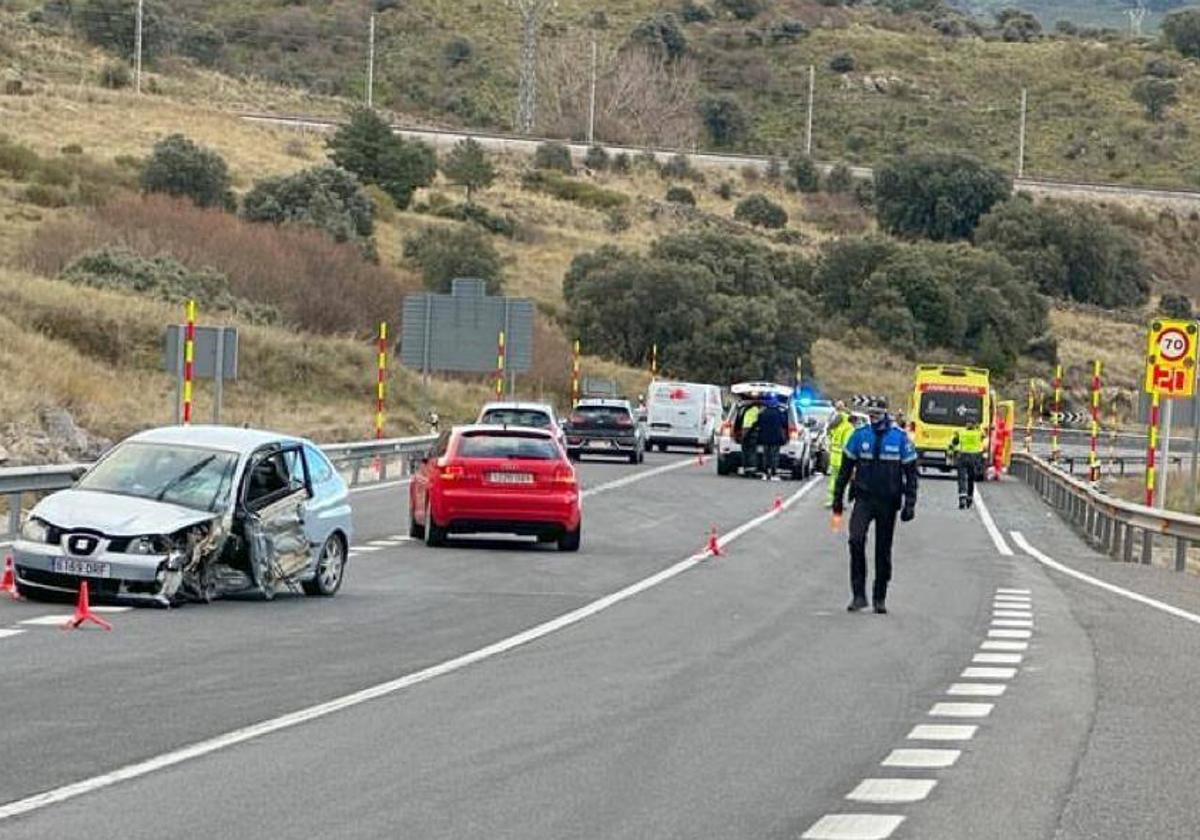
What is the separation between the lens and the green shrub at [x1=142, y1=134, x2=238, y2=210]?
8476 centimetres

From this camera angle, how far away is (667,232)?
110 m

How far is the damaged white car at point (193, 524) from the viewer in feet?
63.1

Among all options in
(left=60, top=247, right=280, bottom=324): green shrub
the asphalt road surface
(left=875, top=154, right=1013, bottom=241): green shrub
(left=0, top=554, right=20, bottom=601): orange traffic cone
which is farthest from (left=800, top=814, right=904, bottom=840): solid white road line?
(left=875, top=154, right=1013, bottom=241): green shrub

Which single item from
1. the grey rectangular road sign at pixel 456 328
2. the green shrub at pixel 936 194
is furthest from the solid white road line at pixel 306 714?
the green shrub at pixel 936 194

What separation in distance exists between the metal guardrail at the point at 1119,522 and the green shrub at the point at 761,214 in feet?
218

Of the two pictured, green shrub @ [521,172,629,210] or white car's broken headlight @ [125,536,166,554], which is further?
green shrub @ [521,172,629,210]

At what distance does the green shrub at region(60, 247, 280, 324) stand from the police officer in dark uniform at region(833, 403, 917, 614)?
138ft

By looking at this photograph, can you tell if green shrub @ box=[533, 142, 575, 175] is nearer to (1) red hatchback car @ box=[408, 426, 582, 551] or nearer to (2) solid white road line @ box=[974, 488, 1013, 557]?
(2) solid white road line @ box=[974, 488, 1013, 557]

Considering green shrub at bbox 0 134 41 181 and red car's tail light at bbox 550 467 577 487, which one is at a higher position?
green shrub at bbox 0 134 41 181

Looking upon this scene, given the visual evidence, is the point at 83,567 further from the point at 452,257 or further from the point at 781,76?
the point at 781,76

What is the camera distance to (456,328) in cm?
5616

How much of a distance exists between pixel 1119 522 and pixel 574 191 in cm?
8017

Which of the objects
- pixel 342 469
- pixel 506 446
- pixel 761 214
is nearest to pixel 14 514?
pixel 506 446

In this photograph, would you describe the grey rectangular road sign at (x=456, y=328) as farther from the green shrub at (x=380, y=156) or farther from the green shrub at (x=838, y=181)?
the green shrub at (x=838, y=181)
